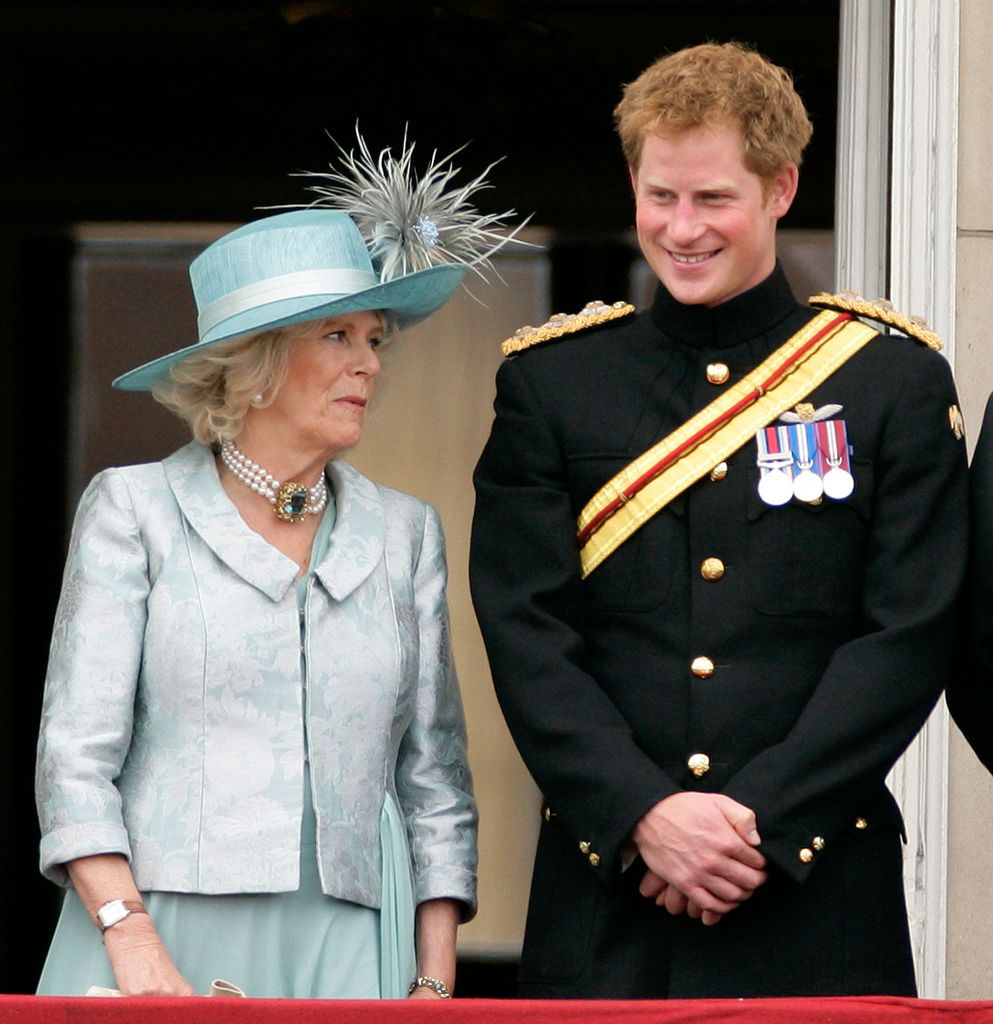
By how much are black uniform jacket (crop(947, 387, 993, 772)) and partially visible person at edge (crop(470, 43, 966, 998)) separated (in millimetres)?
43

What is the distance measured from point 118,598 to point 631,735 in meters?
0.67

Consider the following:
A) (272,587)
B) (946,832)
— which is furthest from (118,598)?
(946,832)

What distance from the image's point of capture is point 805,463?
2.98m

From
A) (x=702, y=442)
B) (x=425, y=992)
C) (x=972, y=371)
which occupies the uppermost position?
(x=972, y=371)

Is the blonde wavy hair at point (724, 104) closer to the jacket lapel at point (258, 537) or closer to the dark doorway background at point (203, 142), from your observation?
the jacket lapel at point (258, 537)

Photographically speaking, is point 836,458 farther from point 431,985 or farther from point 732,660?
point 431,985

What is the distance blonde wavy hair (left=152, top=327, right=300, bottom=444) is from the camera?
3.08 metres

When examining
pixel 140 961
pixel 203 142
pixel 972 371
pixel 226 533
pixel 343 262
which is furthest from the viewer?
pixel 203 142

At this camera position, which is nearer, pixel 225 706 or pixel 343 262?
pixel 225 706

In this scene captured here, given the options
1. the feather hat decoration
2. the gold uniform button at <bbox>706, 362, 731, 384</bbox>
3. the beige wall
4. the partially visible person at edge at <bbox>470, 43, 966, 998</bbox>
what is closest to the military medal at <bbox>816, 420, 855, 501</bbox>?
the partially visible person at edge at <bbox>470, 43, 966, 998</bbox>

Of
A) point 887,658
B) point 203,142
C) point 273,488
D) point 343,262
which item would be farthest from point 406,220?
point 203,142

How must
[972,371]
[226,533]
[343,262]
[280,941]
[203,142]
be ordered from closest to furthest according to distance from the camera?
[280,941]
[226,533]
[343,262]
[972,371]
[203,142]

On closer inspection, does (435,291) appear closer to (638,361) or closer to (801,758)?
(638,361)

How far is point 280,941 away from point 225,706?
0.30 m
